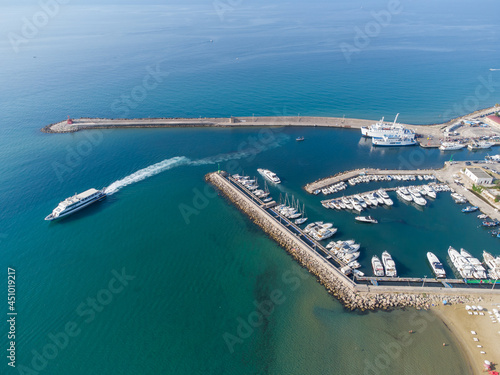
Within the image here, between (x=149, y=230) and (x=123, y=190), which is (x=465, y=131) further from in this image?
(x=123, y=190)

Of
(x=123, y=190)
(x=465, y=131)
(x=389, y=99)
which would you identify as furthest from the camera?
(x=389, y=99)

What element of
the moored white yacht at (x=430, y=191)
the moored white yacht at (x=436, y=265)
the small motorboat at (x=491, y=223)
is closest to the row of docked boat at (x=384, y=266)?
the moored white yacht at (x=436, y=265)

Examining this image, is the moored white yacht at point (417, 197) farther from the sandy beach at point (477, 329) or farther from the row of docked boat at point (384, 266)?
the sandy beach at point (477, 329)

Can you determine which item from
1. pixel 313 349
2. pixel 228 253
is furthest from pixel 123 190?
pixel 313 349

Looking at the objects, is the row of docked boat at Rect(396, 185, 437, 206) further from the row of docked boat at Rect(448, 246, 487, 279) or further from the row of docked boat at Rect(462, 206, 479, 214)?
the row of docked boat at Rect(448, 246, 487, 279)

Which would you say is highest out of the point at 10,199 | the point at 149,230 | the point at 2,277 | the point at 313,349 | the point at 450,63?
the point at 450,63

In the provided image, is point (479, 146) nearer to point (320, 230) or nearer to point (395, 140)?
point (395, 140)

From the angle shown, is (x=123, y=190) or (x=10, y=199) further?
(x=123, y=190)
